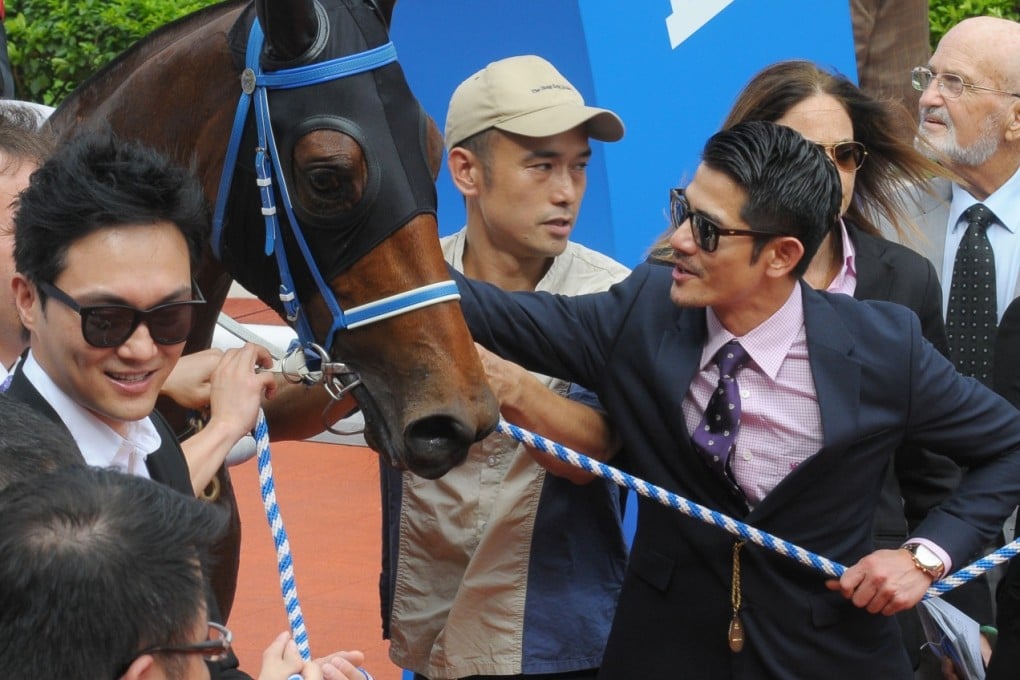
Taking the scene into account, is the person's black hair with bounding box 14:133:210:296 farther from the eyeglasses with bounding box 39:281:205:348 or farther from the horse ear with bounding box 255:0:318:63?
the horse ear with bounding box 255:0:318:63

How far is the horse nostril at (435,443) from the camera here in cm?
261

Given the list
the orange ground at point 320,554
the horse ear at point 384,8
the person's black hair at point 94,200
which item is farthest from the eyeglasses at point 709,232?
the orange ground at point 320,554

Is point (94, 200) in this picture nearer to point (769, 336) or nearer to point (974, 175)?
point (769, 336)

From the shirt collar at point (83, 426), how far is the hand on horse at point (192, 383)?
40 cm

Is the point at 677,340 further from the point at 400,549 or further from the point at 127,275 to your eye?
the point at 127,275

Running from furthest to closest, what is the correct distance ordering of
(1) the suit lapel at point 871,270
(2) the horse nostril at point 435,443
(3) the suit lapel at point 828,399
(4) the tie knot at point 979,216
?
(4) the tie knot at point 979,216, (1) the suit lapel at point 871,270, (3) the suit lapel at point 828,399, (2) the horse nostril at point 435,443

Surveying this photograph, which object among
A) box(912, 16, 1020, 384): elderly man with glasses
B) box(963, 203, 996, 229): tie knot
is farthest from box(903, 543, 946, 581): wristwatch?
box(963, 203, 996, 229): tie knot

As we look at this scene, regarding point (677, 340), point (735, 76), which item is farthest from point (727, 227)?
point (735, 76)

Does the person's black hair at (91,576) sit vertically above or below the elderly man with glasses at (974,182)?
above

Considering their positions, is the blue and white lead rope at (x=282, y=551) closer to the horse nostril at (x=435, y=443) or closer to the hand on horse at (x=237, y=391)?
the hand on horse at (x=237, y=391)

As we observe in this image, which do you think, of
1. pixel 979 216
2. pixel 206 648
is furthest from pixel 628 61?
pixel 206 648

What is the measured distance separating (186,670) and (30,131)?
164cm

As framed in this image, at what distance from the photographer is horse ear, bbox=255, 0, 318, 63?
2695 mm

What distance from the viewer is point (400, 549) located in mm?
3188
